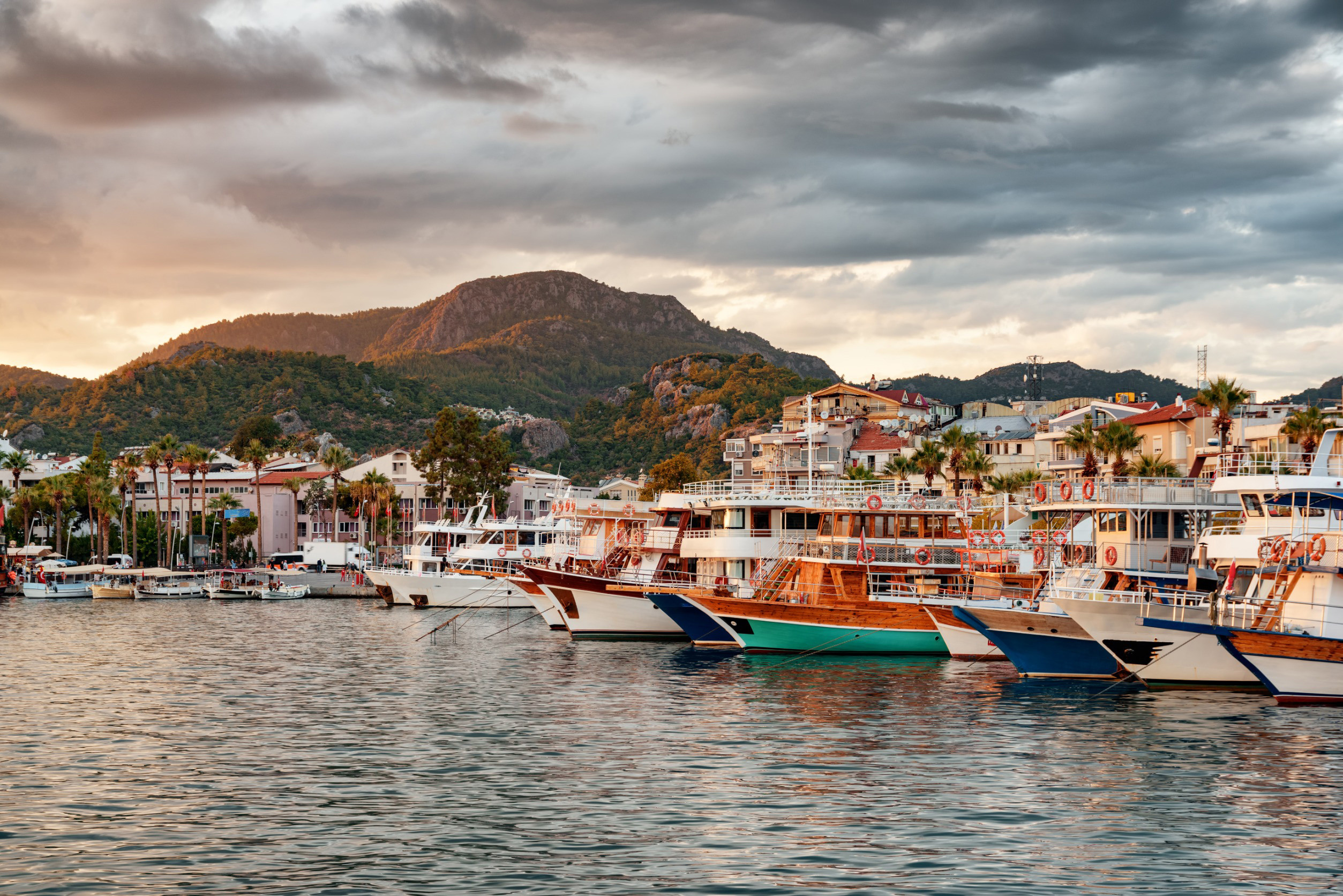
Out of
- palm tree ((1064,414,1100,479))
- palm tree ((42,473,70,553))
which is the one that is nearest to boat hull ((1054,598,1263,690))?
palm tree ((1064,414,1100,479))

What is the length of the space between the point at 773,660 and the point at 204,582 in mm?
87411

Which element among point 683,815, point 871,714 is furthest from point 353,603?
point 683,815

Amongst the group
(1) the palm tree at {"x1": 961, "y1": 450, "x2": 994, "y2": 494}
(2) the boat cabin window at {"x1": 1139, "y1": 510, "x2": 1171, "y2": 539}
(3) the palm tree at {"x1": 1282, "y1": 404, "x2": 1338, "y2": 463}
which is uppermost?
(3) the palm tree at {"x1": 1282, "y1": 404, "x2": 1338, "y2": 463}

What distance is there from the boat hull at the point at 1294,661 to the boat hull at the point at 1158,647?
301 centimetres

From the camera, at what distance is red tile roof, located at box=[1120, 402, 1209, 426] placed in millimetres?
100375

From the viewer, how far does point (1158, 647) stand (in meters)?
44.3

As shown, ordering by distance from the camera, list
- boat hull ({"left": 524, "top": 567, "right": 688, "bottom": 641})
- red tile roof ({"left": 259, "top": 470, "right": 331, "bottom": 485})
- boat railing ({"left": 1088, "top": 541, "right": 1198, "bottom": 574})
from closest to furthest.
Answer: boat railing ({"left": 1088, "top": 541, "right": 1198, "bottom": 574}) < boat hull ({"left": 524, "top": 567, "right": 688, "bottom": 641}) < red tile roof ({"left": 259, "top": 470, "right": 331, "bottom": 485})

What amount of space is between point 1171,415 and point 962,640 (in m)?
56.0

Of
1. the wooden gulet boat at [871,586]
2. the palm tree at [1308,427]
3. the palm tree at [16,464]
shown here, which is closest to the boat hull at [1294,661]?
the wooden gulet boat at [871,586]

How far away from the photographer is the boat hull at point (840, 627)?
56.6 metres

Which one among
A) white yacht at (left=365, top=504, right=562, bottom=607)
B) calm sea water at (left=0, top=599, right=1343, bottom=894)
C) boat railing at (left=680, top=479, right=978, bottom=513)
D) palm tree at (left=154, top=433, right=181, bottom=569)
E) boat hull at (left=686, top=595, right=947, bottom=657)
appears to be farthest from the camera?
palm tree at (left=154, top=433, right=181, bottom=569)

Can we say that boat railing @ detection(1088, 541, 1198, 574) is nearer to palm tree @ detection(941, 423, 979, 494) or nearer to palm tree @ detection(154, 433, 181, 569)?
palm tree @ detection(941, 423, 979, 494)

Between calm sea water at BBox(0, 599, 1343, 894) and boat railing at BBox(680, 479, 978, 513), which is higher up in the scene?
boat railing at BBox(680, 479, 978, 513)

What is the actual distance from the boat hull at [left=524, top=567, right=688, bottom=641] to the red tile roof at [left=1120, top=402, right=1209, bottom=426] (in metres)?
46.3
